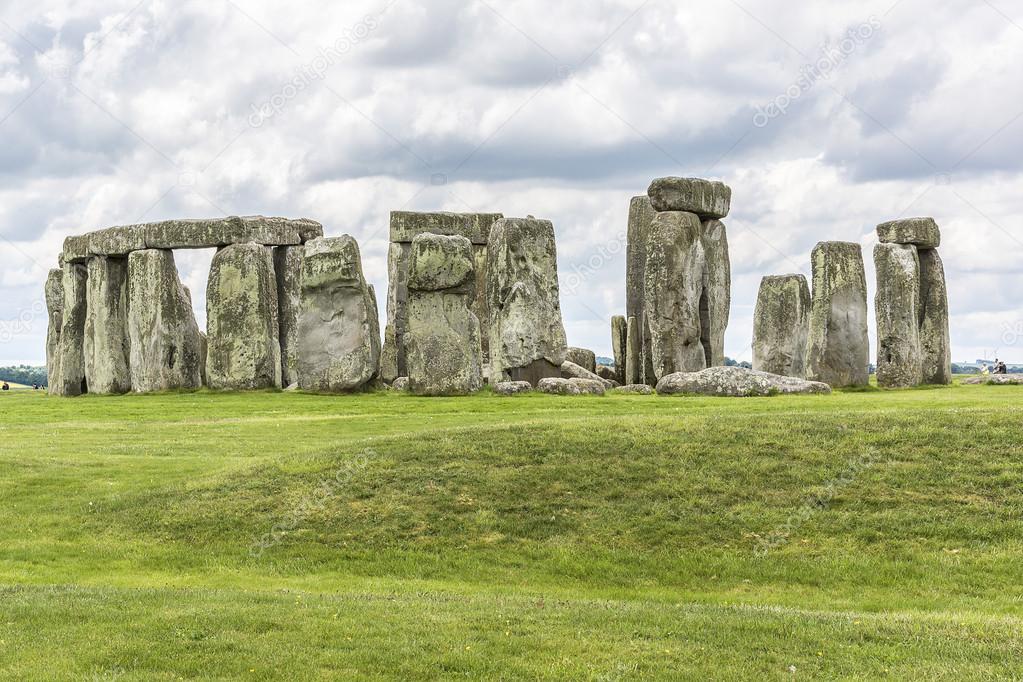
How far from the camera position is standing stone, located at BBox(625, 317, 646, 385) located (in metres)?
35.6

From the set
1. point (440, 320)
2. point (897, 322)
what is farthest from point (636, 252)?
point (440, 320)

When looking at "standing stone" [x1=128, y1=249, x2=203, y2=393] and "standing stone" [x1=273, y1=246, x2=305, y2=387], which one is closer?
"standing stone" [x1=128, y1=249, x2=203, y2=393]

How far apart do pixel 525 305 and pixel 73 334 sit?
48.2 ft

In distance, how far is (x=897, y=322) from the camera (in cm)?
3203

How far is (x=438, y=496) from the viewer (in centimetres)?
1634

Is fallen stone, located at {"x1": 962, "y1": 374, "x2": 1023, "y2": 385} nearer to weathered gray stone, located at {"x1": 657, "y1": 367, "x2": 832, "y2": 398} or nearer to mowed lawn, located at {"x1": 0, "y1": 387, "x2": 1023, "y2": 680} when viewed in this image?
weathered gray stone, located at {"x1": 657, "y1": 367, "x2": 832, "y2": 398}

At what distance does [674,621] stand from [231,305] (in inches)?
998

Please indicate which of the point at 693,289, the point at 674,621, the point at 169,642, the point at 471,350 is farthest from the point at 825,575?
the point at 693,289

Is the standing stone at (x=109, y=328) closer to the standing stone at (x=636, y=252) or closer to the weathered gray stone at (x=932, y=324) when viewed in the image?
the standing stone at (x=636, y=252)

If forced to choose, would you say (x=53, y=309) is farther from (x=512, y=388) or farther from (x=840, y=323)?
(x=840, y=323)

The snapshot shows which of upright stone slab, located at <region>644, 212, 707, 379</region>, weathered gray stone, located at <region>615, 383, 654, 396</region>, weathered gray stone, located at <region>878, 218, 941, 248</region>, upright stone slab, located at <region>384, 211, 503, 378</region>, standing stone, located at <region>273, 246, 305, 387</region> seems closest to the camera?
weathered gray stone, located at <region>615, 383, 654, 396</region>

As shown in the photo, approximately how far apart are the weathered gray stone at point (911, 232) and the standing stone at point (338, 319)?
13795mm

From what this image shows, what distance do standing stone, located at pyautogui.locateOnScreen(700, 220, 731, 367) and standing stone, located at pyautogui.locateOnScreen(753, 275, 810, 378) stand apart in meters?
3.59

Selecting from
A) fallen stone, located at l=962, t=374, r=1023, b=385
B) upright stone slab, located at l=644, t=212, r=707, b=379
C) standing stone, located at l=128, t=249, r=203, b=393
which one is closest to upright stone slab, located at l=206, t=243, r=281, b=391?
standing stone, located at l=128, t=249, r=203, b=393
